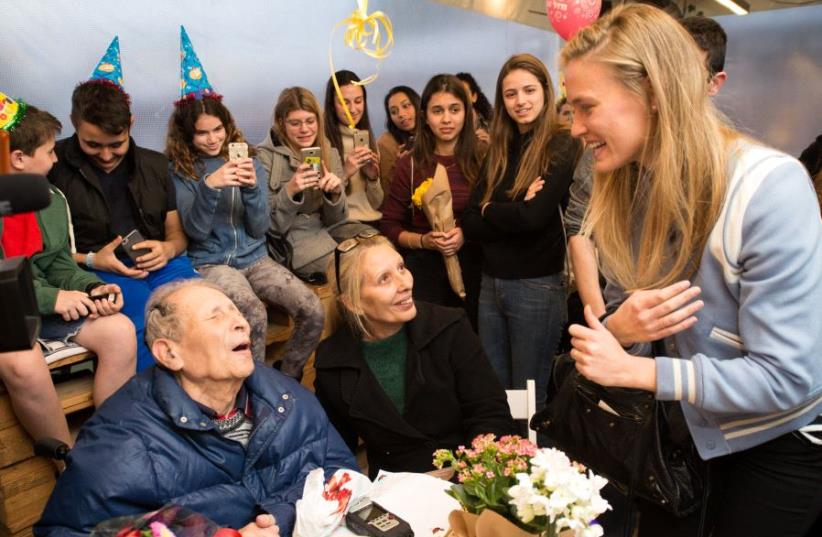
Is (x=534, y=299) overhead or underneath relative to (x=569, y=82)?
underneath

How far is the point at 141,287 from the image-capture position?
275 cm

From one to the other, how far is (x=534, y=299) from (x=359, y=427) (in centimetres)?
118

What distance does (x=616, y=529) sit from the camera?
1880mm

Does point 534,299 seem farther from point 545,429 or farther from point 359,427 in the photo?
point 545,429

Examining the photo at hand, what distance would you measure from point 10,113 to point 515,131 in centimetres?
200

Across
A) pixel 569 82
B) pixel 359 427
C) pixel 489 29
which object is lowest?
pixel 359 427

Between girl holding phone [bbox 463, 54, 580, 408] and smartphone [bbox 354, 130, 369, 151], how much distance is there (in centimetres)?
89

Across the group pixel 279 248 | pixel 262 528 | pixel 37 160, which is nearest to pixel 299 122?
pixel 279 248

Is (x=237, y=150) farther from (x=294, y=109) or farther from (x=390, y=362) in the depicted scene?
(x=390, y=362)

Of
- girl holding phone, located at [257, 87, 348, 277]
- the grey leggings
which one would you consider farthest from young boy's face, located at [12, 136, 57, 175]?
girl holding phone, located at [257, 87, 348, 277]

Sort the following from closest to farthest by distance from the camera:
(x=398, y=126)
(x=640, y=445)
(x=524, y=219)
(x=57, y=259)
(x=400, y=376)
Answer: (x=640, y=445)
(x=400, y=376)
(x=57, y=259)
(x=524, y=219)
(x=398, y=126)

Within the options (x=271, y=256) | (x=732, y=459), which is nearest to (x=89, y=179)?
(x=271, y=256)

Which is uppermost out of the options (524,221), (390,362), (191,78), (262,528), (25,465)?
(191,78)

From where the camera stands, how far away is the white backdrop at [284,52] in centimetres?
308
